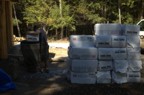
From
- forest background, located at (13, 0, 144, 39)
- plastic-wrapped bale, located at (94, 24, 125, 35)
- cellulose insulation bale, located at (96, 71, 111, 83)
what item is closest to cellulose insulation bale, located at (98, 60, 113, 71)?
cellulose insulation bale, located at (96, 71, 111, 83)

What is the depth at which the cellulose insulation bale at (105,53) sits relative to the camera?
38.2 feet

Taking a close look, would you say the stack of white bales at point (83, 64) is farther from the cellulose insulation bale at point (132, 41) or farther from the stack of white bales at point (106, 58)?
the cellulose insulation bale at point (132, 41)

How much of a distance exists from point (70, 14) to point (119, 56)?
2093cm

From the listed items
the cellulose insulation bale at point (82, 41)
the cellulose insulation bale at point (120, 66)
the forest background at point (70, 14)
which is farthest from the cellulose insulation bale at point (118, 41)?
the forest background at point (70, 14)

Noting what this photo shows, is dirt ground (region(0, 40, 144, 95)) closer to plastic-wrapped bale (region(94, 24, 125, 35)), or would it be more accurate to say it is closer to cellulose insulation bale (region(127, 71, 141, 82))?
cellulose insulation bale (region(127, 71, 141, 82))

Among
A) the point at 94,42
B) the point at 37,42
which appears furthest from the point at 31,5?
the point at 94,42

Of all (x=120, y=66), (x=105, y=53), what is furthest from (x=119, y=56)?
(x=105, y=53)

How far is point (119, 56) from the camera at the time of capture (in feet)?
38.5

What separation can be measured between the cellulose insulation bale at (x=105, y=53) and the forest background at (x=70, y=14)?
19584 mm

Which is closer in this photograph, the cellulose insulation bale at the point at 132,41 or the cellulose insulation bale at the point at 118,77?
the cellulose insulation bale at the point at 118,77

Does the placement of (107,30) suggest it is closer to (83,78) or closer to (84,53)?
(84,53)

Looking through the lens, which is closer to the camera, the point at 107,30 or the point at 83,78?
the point at 83,78

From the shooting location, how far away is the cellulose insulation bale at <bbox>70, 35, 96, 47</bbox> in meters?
11.8

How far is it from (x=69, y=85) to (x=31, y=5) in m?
22.0
